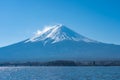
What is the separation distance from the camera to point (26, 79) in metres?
50.8

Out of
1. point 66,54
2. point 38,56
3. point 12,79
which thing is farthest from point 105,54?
point 12,79

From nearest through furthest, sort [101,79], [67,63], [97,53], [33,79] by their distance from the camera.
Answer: [101,79] → [33,79] → [67,63] → [97,53]

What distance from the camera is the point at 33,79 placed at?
50531 mm

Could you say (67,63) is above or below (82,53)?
below

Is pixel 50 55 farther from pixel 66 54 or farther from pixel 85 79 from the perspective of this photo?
pixel 85 79

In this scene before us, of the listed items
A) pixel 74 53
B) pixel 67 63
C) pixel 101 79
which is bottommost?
pixel 101 79

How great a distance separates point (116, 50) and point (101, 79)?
152234 mm

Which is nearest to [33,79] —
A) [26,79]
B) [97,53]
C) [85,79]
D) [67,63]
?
[26,79]

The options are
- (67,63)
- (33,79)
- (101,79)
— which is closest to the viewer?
(101,79)

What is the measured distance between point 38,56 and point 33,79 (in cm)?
14844

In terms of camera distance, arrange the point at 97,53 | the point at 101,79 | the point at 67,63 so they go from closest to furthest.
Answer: the point at 101,79, the point at 67,63, the point at 97,53

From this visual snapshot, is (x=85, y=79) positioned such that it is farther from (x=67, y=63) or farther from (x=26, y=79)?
(x=67, y=63)

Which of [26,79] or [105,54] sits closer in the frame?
[26,79]

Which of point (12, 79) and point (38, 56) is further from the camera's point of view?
point (38, 56)
